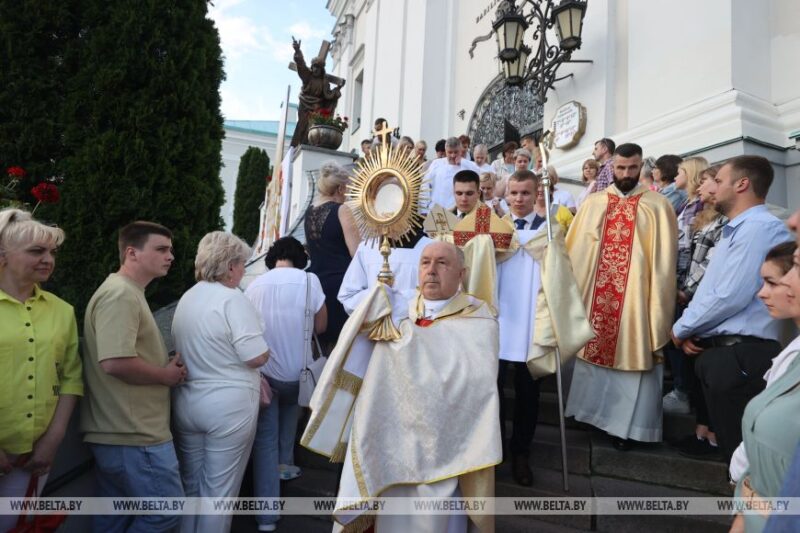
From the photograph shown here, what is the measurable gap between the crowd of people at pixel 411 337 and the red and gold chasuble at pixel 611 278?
0.01 metres

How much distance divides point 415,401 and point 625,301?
2.05 m

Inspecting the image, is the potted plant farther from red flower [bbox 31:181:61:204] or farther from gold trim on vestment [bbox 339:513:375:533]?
gold trim on vestment [bbox 339:513:375:533]

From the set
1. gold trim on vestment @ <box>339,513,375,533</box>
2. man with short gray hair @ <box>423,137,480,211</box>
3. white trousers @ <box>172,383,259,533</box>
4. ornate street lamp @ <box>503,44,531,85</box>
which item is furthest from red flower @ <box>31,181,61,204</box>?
ornate street lamp @ <box>503,44,531,85</box>

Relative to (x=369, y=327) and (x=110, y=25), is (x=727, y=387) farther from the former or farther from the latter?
(x=110, y=25)

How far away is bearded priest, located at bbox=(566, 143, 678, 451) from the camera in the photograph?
142 inches

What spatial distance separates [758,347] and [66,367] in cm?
341

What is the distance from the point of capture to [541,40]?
27.7 ft

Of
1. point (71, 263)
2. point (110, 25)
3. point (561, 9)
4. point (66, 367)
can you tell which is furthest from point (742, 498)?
point (561, 9)

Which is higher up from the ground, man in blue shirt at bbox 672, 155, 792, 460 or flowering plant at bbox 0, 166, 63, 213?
flowering plant at bbox 0, 166, 63, 213

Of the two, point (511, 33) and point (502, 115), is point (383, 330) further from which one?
point (502, 115)

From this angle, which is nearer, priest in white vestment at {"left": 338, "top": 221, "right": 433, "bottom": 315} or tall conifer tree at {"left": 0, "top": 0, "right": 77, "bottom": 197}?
priest in white vestment at {"left": 338, "top": 221, "right": 433, "bottom": 315}

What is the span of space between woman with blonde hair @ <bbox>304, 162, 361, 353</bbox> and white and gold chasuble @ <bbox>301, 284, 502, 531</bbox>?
1185 millimetres

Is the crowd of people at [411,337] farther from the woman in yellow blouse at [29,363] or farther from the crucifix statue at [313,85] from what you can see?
the crucifix statue at [313,85]

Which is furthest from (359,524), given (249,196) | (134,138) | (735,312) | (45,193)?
(249,196)
